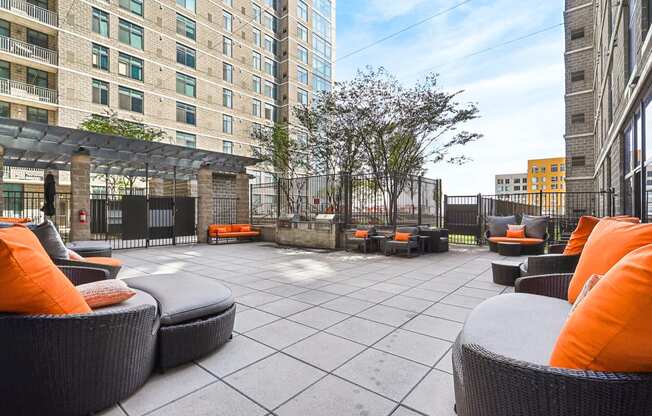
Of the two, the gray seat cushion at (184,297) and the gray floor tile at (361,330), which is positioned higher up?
the gray seat cushion at (184,297)

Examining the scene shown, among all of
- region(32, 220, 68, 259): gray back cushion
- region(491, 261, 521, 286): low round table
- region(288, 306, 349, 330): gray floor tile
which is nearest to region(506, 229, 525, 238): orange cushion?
region(491, 261, 521, 286): low round table

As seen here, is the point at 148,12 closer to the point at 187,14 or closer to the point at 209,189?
the point at 187,14

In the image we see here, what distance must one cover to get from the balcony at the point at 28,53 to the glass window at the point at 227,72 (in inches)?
452

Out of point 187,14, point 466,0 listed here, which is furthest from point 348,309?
point 187,14

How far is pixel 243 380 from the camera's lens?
218 centimetres

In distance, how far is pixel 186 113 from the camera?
24438 mm

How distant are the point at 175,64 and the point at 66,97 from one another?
7.79m

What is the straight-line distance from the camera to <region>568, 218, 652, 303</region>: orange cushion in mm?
1779

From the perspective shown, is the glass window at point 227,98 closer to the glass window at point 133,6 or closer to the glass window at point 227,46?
the glass window at point 227,46

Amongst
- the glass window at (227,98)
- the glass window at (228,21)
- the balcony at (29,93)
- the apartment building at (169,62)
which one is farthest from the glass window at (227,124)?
the balcony at (29,93)

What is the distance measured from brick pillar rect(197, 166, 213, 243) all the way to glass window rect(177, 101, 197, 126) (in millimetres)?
14731

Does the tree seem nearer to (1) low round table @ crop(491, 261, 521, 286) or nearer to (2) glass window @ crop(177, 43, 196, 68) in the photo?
(2) glass window @ crop(177, 43, 196, 68)

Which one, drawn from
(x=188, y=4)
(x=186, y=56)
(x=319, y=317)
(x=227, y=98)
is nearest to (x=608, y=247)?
(x=319, y=317)

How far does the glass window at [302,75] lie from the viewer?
32.7 meters
